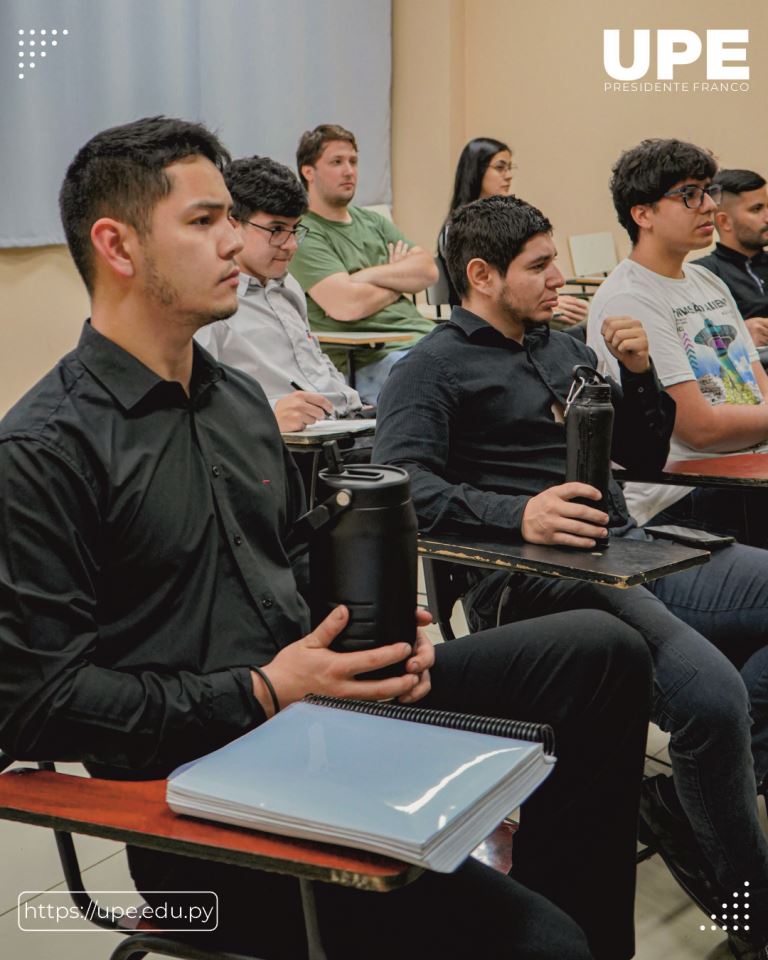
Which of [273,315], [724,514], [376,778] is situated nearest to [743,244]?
[273,315]

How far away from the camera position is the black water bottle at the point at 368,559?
109cm

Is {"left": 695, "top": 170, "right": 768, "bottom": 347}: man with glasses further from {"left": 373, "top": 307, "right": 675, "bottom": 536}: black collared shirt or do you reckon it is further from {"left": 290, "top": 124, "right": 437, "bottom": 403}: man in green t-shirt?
{"left": 373, "top": 307, "right": 675, "bottom": 536}: black collared shirt

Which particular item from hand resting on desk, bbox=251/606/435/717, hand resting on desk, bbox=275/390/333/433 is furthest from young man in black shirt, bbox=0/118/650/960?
hand resting on desk, bbox=275/390/333/433

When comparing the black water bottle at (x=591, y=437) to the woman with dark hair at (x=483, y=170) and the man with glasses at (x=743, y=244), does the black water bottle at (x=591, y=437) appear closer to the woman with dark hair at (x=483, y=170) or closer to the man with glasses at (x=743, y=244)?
the man with glasses at (x=743, y=244)

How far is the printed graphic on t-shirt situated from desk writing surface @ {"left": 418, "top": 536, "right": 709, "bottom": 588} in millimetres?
817

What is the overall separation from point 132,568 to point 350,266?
3.13 metres

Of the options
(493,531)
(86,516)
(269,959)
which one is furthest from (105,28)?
(269,959)

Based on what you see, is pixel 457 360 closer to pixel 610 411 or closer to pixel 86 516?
pixel 610 411

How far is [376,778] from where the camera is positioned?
2.92ft

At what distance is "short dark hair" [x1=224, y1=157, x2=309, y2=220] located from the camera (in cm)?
282

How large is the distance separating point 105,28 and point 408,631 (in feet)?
13.1

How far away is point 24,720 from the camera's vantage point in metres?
1.03

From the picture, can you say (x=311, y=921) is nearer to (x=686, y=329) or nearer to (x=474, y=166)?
(x=686, y=329)

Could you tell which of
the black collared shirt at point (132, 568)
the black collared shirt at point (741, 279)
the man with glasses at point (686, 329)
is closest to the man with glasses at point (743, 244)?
the black collared shirt at point (741, 279)
